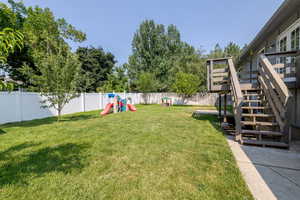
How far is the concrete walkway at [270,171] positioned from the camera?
167 cm

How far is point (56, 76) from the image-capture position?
20.3ft

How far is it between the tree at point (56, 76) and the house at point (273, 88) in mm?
6259

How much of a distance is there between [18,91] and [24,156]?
609cm

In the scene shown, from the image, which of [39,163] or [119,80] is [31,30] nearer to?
[119,80]

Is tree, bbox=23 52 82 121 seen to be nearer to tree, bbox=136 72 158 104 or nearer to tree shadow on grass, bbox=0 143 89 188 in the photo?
tree shadow on grass, bbox=0 143 89 188

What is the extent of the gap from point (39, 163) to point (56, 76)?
191 inches

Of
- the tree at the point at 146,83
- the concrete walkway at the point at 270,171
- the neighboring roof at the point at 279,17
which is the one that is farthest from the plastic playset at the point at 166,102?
the concrete walkway at the point at 270,171

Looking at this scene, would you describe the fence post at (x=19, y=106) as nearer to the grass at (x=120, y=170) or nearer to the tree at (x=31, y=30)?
the grass at (x=120, y=170)

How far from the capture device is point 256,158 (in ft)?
8.52

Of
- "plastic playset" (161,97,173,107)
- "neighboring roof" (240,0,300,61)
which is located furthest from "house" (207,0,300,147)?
"plastic playset" (161,97,173,107)

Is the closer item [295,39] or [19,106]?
[295,39]

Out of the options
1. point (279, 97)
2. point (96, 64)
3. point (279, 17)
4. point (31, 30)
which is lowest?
point (279, 97)

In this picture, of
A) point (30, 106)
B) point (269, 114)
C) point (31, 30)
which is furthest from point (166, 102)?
point (31, 30)

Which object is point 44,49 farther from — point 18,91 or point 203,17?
point 203,17
